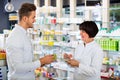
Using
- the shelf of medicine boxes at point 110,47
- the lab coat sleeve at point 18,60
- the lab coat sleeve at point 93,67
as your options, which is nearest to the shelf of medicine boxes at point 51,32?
the shelf of medicine boxes at point 110,47

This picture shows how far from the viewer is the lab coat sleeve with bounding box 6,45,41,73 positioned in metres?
2.68

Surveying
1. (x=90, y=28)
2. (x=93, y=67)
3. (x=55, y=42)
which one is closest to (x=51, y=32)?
(x=55, y=42)

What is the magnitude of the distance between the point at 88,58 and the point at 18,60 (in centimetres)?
85

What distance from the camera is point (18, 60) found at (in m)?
2.68

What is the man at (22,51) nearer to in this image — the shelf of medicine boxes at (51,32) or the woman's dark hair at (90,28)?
the woman's dark hair at (90,28)

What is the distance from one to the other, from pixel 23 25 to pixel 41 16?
448cm

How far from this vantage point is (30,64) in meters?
2.74

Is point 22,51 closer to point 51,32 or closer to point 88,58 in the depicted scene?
point 88,58

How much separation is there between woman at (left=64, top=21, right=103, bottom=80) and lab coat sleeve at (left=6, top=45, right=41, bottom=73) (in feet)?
1.65

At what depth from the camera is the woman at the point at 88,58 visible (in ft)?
9.70

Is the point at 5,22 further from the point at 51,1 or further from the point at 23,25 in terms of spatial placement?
the point at 23,25

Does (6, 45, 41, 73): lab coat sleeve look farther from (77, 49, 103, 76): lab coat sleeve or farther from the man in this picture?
(77, 49, 103, 76): lab coat sleeve

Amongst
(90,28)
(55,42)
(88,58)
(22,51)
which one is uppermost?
A: (90,28)

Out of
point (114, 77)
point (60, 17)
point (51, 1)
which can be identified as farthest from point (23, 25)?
point (51, 1)
